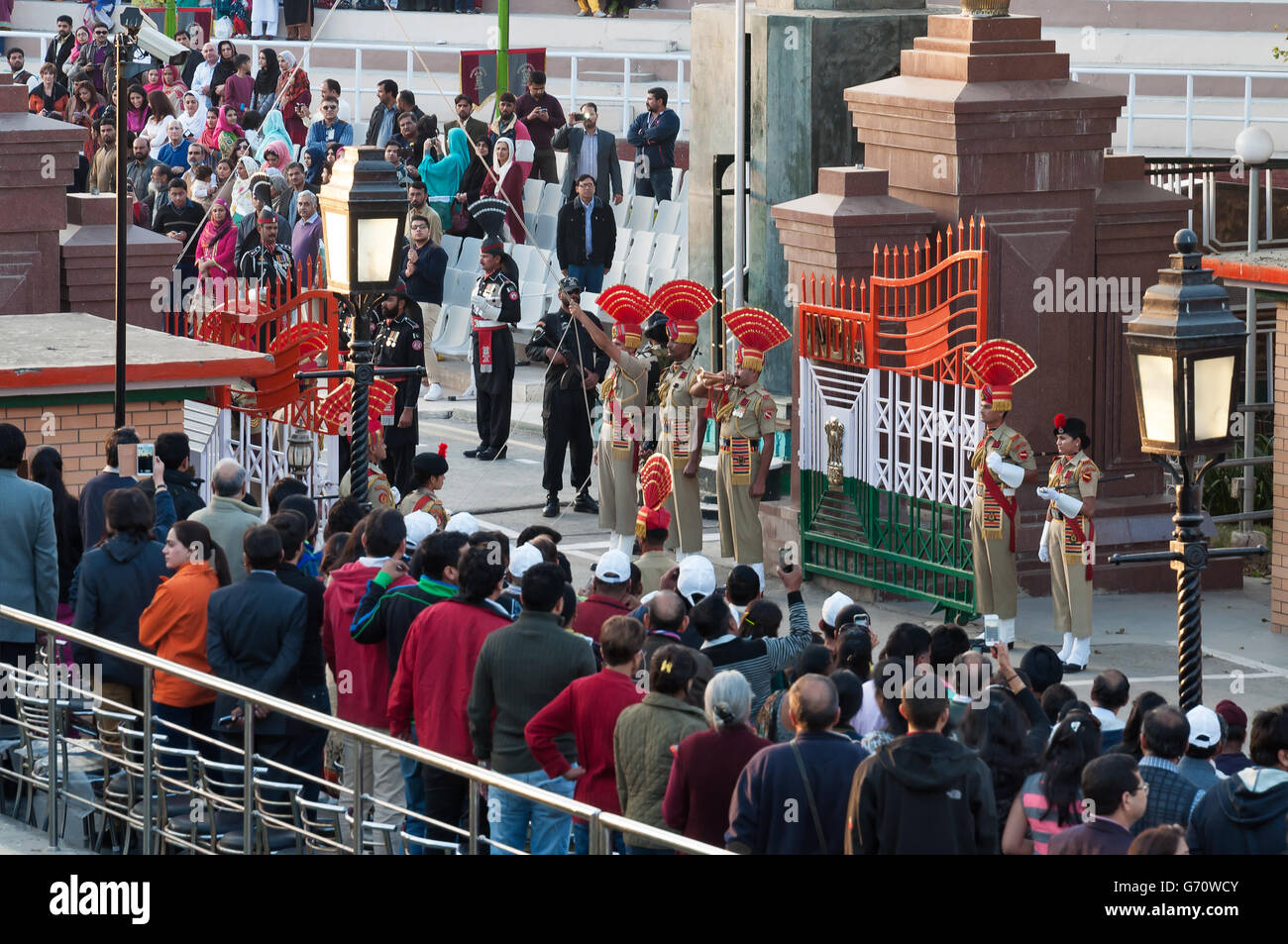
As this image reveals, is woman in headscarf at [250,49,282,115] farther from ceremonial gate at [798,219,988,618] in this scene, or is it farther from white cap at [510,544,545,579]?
white cap at [510,544,545,579]

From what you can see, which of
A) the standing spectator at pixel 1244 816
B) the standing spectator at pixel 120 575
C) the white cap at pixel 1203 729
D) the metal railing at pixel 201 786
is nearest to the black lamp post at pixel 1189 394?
the white cap at pixel 1203 729

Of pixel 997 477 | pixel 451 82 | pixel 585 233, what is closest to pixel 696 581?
pixel 997 477

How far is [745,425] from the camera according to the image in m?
16.1

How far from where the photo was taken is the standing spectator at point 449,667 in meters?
9.33

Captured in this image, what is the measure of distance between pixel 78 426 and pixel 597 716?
6.13 metres

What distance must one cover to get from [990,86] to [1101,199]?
119cm

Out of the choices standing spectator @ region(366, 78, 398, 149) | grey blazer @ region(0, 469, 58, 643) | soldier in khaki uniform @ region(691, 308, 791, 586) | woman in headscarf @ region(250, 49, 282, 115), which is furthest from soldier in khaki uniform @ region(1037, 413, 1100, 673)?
woman in headscarf @ region(250, 49, 282, 115)

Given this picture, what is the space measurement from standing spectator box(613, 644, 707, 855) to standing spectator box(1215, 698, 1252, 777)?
203 cm

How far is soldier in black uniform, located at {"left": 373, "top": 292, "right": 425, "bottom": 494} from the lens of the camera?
1761cm

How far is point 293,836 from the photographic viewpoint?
29.8ft

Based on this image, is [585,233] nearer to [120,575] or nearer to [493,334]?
[493,334]

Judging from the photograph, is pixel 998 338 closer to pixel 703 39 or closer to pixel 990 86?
pixel 990 86

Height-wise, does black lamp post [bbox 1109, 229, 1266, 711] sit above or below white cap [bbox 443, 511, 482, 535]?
above
